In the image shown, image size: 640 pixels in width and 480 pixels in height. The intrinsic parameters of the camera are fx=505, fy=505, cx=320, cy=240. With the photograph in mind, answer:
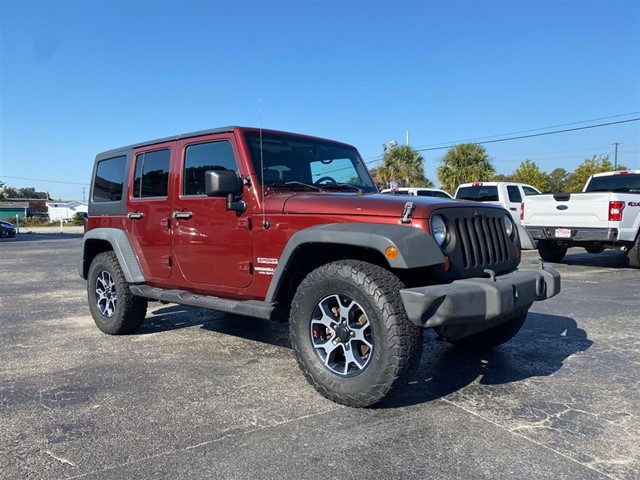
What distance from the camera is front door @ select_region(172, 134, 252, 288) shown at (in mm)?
4113

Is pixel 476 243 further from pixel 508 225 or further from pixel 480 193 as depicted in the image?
pixel 480 193

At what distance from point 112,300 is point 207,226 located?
1798mm

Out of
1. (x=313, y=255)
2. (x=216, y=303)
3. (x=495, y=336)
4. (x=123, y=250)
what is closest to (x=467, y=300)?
(x=313, y=255)

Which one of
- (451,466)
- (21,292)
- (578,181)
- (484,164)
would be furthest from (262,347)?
(578,181)

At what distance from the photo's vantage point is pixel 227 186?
12.6 feet

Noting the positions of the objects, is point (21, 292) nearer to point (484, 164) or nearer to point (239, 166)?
point (239, 166)

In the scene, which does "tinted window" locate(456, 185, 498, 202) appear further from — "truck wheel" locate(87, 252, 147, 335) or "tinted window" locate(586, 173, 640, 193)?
"truck wheel" locate(87, 252, 147, 335)

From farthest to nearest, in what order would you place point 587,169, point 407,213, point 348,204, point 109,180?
point 587,169
point 109,180
point 348,204
point 407,213

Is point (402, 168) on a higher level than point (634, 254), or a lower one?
higher

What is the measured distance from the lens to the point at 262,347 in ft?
15.8

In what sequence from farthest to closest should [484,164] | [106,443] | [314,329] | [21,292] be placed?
[484,164]
[21,292]
[314,329]
[106,443]

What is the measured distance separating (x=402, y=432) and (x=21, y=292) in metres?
7.70

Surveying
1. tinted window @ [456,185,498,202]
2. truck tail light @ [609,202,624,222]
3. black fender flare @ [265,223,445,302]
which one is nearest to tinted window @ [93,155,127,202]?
black fender flare @ [265,223,445,302]

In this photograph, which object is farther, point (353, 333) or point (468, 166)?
point (468, 166)
